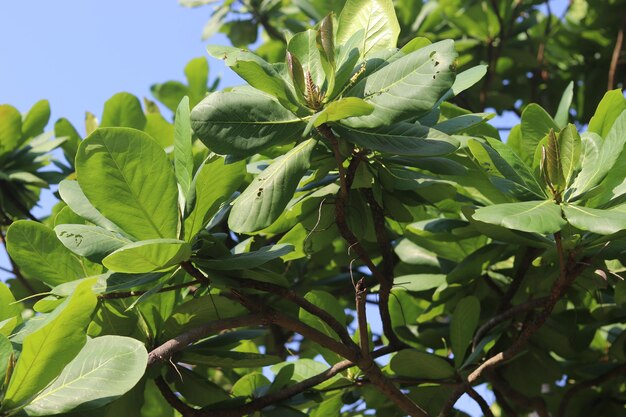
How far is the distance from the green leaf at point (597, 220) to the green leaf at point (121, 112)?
129cm

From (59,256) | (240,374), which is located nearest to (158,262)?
(59,256)

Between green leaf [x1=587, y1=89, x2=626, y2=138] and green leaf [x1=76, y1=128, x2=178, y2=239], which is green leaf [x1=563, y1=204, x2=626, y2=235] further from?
green leaf [x1=76, y1=128, x2=178, y2=239]

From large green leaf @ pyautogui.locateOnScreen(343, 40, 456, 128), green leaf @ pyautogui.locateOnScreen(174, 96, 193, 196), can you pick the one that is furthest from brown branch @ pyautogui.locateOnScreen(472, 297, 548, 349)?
green leaf @ pyautogui.locateOnScreen(174, 96, 193, 196)

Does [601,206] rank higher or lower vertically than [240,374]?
higher

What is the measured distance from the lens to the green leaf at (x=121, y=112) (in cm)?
226

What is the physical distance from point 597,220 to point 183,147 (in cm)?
66

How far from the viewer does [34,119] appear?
8.49 ft

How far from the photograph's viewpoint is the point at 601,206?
1.45 metres

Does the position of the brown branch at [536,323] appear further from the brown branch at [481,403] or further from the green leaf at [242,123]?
the green leaf at [242,123]

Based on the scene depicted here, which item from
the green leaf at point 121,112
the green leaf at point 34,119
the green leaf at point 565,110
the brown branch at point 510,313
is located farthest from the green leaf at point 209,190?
the green leaf at point 34,119

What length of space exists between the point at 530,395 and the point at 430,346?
0.28 m

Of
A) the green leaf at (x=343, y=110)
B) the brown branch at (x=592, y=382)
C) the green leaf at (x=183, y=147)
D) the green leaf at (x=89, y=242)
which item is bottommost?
the brown branch at (x=592, y=382)

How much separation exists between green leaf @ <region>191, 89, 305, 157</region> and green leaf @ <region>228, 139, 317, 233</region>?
5cm

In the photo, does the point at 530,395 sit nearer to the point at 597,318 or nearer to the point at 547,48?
the point at 597,318
